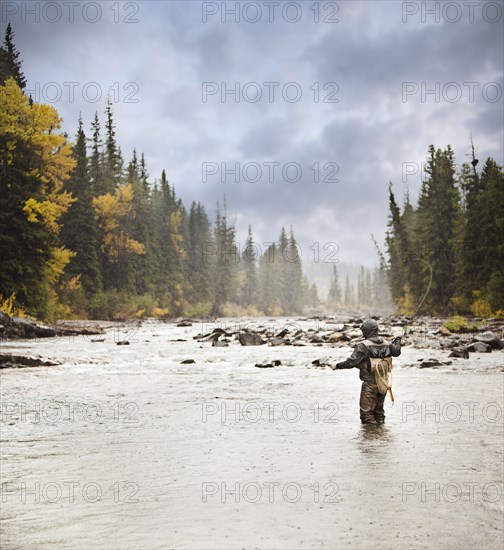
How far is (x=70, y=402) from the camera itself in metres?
8.91

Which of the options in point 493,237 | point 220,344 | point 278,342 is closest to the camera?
point 220,344

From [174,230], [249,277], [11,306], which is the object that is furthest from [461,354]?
[249,277]

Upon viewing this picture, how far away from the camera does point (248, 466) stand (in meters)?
5.31

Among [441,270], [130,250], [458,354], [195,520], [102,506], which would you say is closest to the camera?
[195,520]

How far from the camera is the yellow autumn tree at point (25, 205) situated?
25.4 m

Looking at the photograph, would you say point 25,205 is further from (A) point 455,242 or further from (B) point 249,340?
(A) point 455,242

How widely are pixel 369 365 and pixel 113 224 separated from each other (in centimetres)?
4285

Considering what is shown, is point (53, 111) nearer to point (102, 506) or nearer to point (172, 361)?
point (172, 361)

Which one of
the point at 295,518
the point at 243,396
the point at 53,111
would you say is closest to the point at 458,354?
the point at 243,396

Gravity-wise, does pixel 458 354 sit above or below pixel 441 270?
below

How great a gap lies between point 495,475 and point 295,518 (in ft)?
7.60

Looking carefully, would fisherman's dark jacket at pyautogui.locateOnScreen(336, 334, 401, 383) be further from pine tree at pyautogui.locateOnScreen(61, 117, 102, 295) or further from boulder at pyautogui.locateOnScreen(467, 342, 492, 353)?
pine tree at pyautogui.locateOnScreen(61, 117, 102, 295)

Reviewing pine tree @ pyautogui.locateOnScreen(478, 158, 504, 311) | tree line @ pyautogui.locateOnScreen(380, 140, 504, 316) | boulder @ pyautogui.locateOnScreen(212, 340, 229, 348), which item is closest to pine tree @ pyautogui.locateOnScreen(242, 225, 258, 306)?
tree line @ pyautogui.locateOnScreen(380, 140, 504, 316)

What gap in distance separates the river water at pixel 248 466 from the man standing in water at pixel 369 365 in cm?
22
